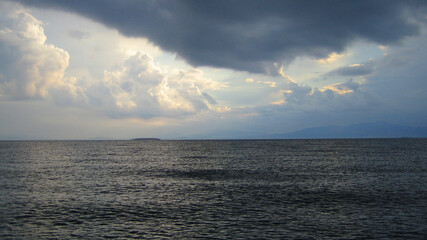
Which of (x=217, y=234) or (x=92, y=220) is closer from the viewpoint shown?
(x=217, y=234)

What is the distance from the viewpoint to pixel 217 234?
2583cm

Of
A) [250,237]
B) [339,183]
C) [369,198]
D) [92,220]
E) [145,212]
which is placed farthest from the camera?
[339,183]

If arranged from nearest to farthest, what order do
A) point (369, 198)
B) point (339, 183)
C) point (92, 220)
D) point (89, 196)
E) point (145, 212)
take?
1. point (92, 220)
2. point (145, 212)
3. point (369, 198)
4. point (89, 196)
5. point (339, 183)

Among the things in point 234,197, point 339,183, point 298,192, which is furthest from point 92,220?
point 339,183

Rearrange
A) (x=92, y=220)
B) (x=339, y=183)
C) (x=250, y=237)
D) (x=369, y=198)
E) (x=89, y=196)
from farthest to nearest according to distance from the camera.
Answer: (x=339, y=183), (x=89, y=196), (x=369, y=198), (x=92, y=220), (x=250, y=237)

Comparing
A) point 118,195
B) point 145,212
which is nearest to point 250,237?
point 145,212

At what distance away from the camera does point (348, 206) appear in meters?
35.4

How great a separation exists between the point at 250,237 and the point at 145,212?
543 inches

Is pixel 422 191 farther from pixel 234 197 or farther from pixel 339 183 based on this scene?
pixel 234 197

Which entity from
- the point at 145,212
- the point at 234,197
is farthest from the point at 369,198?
the point at 145,212

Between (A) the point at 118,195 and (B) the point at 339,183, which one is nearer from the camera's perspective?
(A) the point at 118,195

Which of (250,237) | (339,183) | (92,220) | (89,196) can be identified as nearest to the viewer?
(250,237)

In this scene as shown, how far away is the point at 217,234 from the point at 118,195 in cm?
2270

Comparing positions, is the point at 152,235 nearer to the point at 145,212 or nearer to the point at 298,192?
Answer: the point at 145,212
